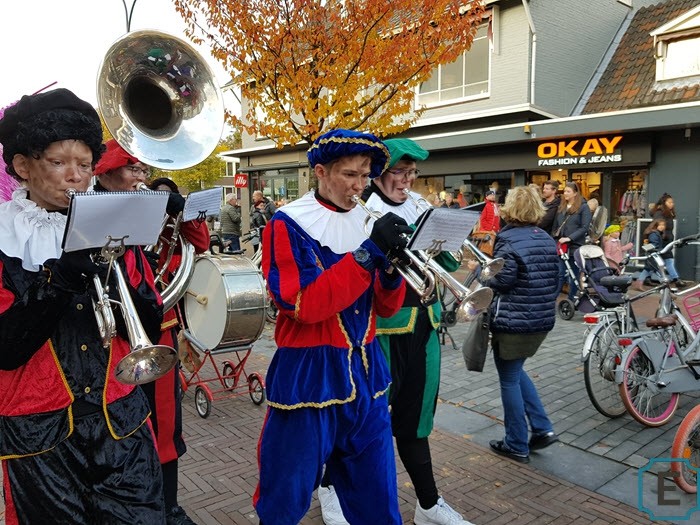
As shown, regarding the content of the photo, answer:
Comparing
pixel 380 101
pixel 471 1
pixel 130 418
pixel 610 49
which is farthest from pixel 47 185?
pixel 610 49

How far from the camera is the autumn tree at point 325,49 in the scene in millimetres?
7133

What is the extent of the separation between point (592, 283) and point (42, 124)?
6612 mm

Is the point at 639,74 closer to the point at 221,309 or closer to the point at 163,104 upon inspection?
the point at 221,309

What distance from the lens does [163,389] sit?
106 inches

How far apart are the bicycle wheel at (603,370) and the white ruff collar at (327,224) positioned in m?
2.86

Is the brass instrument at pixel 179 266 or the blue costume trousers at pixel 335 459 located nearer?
the blue costume trousers at pixel 335 459

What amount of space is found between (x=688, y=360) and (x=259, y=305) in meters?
3.30

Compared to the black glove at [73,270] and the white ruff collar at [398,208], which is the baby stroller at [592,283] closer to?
the white ruff collar at [398,208]

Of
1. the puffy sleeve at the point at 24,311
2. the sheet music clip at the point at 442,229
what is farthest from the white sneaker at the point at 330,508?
the puffy sleeve at the point at 24,311

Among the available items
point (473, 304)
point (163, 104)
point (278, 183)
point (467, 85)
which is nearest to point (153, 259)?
point (163, 104)

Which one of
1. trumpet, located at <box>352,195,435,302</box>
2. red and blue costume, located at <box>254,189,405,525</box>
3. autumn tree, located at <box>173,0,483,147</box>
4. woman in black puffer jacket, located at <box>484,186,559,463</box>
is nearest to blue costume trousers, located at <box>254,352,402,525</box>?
red and blue costume, located at <box>254,189,405,525</box>

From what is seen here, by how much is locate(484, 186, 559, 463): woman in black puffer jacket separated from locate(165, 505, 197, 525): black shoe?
212 centimetres

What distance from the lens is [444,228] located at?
2119 millimetres

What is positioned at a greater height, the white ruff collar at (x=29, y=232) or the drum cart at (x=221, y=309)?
the white ruff collar at (x=29, y=232)
